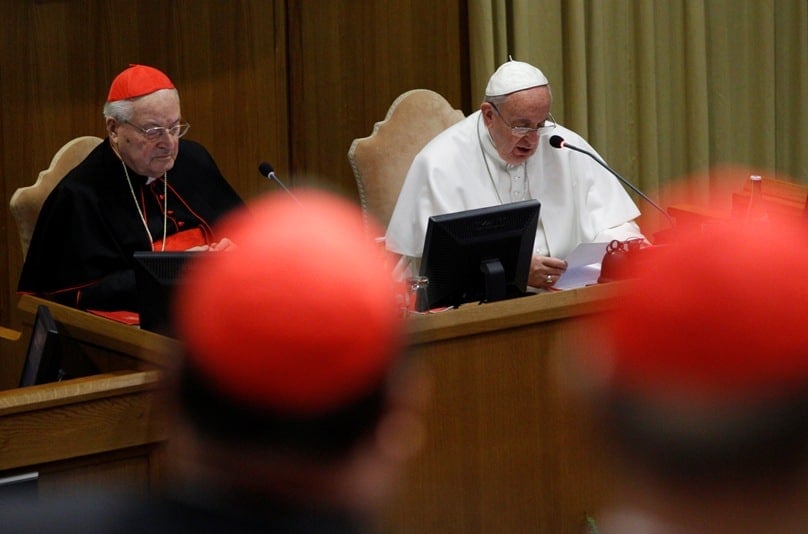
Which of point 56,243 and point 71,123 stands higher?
point 71,123

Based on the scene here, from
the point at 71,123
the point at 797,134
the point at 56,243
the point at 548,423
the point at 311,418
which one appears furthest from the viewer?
the point at 797,134

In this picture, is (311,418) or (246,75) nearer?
(311,418)

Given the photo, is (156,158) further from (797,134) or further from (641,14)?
(797,134)

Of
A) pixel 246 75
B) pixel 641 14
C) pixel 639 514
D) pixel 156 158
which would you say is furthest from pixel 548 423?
pixel 641 14

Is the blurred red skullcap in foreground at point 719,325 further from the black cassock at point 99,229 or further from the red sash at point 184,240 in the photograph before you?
the red sash at point 184,240

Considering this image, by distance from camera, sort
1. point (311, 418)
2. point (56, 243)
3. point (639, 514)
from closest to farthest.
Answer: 1. point (311, 418)
2. point (639, 514)
3. point (56, 243)

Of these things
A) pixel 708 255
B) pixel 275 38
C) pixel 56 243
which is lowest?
pixel 56 243

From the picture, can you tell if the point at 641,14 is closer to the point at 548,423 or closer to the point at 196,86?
the point at 196,86

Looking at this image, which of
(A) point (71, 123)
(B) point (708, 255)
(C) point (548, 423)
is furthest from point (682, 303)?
(A) point (71, 123)

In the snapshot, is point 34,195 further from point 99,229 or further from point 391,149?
point 391,149

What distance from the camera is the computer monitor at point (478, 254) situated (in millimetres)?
3545

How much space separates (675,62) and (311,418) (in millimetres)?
5707

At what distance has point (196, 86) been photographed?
18.0 ft

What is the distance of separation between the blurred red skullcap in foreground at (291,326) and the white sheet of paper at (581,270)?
3273 mm
